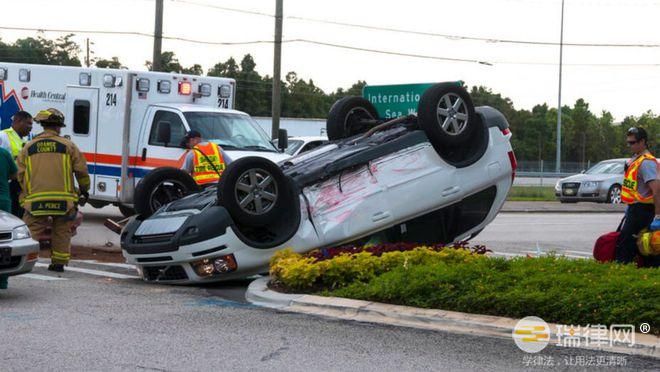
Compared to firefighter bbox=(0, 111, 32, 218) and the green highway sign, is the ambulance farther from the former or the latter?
firefighter bbox=(0, 111, 32, 218)

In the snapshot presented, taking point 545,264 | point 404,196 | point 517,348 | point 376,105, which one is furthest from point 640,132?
point 376,105

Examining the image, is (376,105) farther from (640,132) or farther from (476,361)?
(476,361)

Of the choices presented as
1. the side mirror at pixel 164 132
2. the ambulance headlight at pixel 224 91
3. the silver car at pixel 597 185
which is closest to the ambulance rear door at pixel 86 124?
the side mirror at pixel 164 132

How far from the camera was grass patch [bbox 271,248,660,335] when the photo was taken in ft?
26.9

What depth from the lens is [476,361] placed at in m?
7.32

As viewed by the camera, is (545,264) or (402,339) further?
(545,264)

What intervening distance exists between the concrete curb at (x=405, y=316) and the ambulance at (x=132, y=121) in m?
7.40

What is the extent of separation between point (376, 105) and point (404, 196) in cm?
329

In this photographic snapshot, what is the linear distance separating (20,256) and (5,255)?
182mm

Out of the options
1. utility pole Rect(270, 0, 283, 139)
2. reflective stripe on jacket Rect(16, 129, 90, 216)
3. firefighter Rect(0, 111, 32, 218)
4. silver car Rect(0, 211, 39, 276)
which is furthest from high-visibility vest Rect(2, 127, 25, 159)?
utility pole Rect(270, 0, 283, 139)

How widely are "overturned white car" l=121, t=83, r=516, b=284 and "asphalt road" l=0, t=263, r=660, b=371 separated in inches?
32.1

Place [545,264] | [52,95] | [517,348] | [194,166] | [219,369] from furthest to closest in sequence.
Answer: [52,95], [194,166], [545,264], [517,348], [219,369]

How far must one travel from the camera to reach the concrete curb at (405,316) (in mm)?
7695

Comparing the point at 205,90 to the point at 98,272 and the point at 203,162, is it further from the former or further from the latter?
the point at 98,272
